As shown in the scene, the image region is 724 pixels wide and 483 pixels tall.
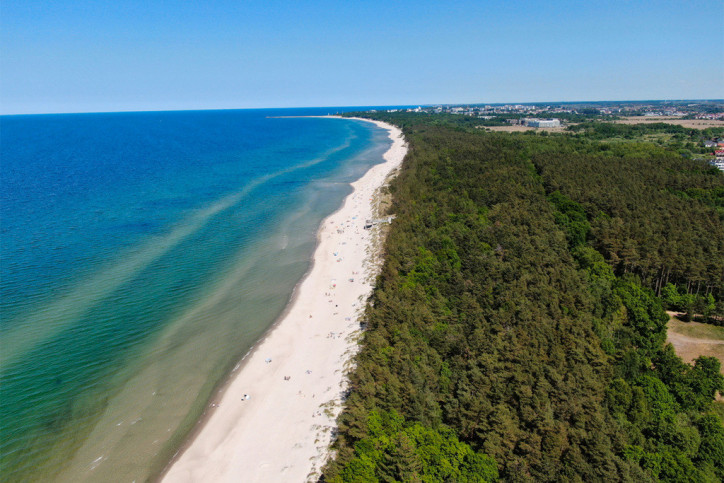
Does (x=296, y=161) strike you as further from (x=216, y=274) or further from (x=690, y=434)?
(x=690, y=434)

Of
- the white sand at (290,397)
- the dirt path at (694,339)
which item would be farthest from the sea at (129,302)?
the dirt path at (694,339)

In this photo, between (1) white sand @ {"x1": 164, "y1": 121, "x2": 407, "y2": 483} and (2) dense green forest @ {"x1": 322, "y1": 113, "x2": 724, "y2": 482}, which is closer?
Answer: (2) dense green forest @ {"x1": 322, "y1": 113, "x2": 724, "y2": 482}

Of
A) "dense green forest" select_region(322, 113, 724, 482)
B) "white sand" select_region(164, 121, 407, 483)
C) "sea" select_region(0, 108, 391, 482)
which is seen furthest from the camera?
"sea" select_region(0, 108, 391, 482)

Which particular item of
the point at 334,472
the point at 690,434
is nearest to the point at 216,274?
the point at 334,472

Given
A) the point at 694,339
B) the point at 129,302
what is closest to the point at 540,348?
the point at 694,339

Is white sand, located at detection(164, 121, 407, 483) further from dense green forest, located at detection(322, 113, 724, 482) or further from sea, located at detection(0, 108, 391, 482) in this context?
dense green forest, located at detection(322, 113, 724, 482)

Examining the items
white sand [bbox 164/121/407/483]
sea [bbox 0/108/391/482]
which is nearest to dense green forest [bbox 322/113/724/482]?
white sand [bbox 164/121/407/483]

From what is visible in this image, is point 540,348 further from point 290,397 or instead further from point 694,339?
point 290,397
